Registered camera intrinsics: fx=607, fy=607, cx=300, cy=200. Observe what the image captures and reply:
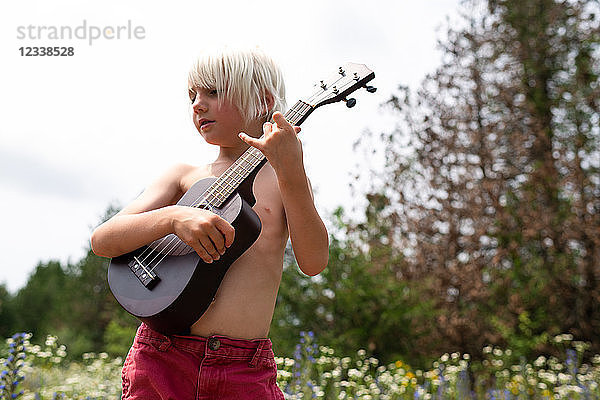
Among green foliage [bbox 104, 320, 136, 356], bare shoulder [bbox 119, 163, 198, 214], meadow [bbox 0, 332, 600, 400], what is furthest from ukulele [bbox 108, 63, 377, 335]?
green foliage [bbox 104, 320, 136, 356]

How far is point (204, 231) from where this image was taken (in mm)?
1406

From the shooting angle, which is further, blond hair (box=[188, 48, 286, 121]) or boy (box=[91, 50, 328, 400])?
blond hair (box=[188, 48, 286, 121])

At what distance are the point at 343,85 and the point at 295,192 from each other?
0.46 metres

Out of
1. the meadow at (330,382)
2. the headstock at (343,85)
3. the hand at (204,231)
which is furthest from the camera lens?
the meadow at (330,382)

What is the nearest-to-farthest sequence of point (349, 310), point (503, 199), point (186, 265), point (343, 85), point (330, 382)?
point (186, 265)
point (343, 85)
point (330, 382)
point (349, 310)
point (503, 199)

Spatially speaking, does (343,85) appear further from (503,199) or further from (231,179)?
(503,199)

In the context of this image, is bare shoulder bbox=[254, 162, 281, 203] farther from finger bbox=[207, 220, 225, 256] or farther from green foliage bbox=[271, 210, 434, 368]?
green foliage bbox=[271, 210, 434, 368]

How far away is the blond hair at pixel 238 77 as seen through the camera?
5.55ft

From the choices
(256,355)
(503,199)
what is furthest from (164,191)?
(503,199)

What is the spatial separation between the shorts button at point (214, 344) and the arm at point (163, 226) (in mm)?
208

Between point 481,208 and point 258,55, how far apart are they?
6350mm

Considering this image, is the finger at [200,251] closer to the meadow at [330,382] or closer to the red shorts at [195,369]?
the red shorts at [195,369]

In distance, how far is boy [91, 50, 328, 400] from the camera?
58.3 inches

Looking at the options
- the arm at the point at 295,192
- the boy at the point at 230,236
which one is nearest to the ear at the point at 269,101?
the boy at the point at 230,236
